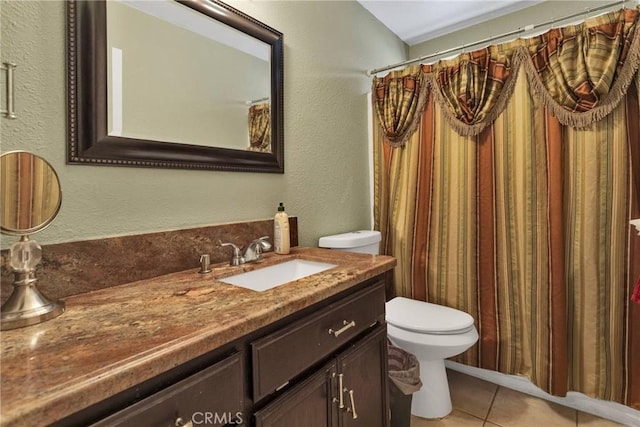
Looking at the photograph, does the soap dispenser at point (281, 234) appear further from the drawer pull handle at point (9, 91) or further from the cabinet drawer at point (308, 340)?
the drawer pull handle at point (9, 91)

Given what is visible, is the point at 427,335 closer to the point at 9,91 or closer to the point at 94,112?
the point at 94,112

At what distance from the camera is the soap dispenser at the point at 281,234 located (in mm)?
1365

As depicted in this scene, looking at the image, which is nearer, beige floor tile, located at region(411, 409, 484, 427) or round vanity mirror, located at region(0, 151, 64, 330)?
round vanity mirror, located at region(0, 151, 64, 330)

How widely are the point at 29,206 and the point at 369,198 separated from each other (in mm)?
1788

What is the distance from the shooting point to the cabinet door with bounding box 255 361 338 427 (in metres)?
0.73

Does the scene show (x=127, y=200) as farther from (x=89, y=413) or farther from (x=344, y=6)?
(x=344, y=6)

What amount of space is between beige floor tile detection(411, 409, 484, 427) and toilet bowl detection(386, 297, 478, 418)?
24 millimetres

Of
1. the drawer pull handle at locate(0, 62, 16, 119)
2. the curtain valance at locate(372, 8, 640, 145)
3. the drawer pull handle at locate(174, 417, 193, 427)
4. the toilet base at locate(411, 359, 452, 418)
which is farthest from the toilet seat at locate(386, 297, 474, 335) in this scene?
the drawer pull handle at locate(0, 62, 16, 119)

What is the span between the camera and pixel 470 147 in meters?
A: 1.81

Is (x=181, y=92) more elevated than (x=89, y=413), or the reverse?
(x=181, y=92)

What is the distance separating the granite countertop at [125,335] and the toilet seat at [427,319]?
2.38 feet

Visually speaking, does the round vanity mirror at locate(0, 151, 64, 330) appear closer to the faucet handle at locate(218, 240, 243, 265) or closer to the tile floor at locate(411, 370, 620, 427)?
the faucet handle at locate(218, 240, 243, 265)

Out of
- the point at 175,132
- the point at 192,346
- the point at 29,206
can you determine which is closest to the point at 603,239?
the point at 192,346

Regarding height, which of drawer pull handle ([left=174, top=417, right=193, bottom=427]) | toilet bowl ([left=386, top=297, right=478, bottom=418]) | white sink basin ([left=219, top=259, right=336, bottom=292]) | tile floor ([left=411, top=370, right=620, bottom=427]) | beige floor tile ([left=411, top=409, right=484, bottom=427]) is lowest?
beige floor tile ([left=411, top=409, right=484, bottom=427])
